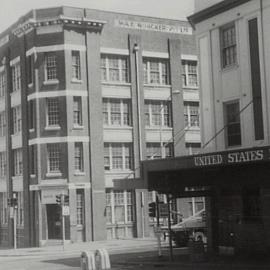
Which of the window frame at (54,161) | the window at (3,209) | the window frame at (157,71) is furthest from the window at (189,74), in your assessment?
the window at (3,209)

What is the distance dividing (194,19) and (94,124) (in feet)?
54.2

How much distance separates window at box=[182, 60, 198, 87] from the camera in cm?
4800

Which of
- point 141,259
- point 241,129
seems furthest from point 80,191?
point 241,129

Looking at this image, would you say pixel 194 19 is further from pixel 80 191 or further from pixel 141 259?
pixel 80 191

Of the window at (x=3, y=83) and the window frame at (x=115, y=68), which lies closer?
the window frame at (x=115, y=68)

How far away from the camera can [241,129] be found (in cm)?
2514

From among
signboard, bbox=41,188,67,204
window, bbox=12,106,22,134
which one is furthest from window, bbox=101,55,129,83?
signboard, bbox=41,188,67,204

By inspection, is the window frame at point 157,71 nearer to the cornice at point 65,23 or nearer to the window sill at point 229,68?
the cornice at point 65,23

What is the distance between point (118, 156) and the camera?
44375 millimetres

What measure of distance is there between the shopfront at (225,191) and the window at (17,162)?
2094 centimetres

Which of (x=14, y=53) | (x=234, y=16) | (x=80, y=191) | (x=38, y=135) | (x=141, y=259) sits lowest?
(x=141, y=259)

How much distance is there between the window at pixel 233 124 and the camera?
25.4 meters

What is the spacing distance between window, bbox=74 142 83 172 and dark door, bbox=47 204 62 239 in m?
2.95

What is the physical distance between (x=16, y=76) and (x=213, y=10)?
23803 mm
